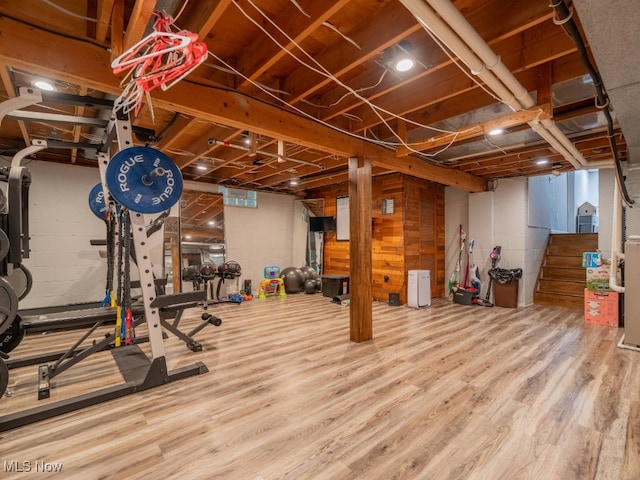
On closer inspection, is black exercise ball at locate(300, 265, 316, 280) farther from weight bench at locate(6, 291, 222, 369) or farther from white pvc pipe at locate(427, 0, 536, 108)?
white pvc pipe at locate(427, 0, 536, 108)

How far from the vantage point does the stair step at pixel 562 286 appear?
6.02m

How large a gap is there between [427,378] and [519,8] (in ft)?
9.34

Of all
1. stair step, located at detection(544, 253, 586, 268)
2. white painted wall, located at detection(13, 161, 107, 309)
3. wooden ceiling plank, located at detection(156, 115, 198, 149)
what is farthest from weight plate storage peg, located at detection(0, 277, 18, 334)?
stair step, located at detection(544, 253, 586, 268)

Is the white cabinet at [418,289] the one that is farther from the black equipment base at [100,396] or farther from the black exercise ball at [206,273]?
the black equipment base at [100,396]

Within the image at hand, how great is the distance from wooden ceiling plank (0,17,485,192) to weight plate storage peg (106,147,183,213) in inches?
17.8

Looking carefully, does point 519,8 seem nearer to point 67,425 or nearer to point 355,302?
point 355,302

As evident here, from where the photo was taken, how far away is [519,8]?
1928mm

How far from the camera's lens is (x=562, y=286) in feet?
20.5

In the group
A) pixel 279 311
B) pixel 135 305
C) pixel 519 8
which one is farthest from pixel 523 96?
pixel 279 311

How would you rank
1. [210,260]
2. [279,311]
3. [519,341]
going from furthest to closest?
[210,260] < [279,311] < [519,341]

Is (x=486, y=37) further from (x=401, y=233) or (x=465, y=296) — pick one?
(x=465, y=296)

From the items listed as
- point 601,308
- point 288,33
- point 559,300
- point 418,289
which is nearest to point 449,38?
point 288,33

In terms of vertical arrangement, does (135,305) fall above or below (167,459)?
above

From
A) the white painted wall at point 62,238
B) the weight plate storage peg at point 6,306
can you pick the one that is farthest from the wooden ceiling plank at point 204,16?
the white painted wall at point 62,238
